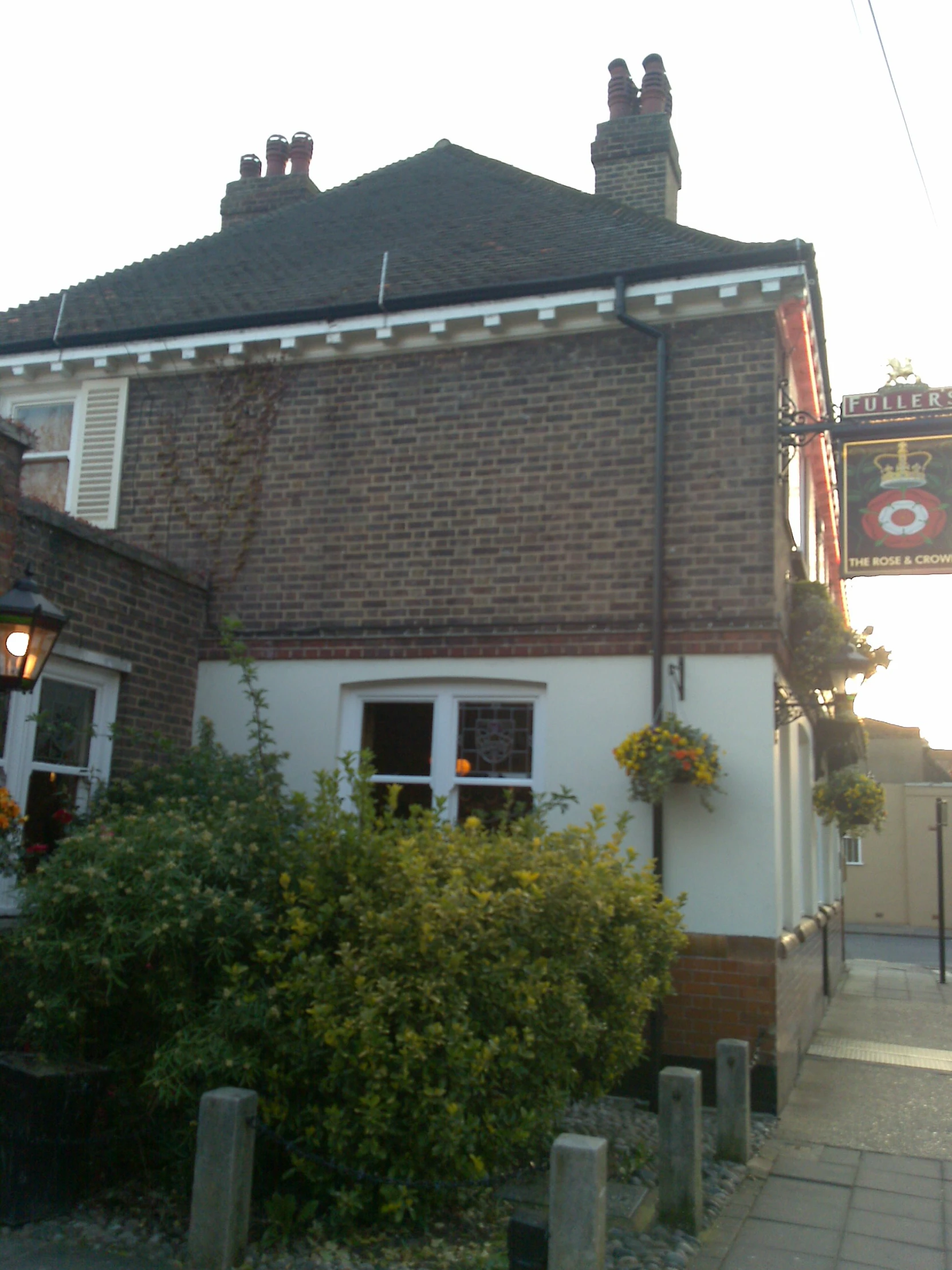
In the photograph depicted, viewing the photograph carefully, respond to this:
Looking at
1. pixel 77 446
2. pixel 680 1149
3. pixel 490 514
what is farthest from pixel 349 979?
pixel 77 446

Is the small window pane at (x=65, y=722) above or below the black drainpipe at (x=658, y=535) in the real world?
below

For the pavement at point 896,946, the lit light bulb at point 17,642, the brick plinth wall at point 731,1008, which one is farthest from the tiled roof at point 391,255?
the pavement at point 896,946

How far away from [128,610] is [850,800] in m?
7.55

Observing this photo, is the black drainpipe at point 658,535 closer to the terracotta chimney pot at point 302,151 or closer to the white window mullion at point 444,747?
the white window mullion at point 444,747

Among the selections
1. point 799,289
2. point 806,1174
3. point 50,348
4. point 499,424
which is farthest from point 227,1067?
point 50,348

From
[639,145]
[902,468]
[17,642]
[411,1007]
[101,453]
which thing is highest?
[639,145]

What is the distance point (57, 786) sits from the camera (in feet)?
26.4

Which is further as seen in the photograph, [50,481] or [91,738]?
[50,481]

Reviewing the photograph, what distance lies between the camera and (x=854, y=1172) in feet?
21.1

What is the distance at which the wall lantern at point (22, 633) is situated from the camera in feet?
19.5

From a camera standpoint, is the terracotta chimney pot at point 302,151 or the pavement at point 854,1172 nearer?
the pavement at point 854,1172

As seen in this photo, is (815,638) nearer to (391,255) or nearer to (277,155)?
(391,255)

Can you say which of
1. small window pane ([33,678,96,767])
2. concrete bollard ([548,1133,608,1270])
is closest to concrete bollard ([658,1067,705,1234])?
concrete bollard ([548,1133,608,1270])

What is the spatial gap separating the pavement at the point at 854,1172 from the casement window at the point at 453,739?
122 inches
